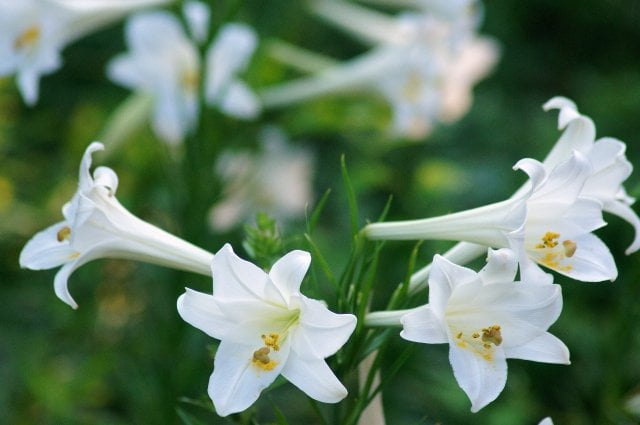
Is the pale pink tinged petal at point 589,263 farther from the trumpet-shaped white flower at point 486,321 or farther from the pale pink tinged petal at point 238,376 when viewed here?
the pale pink tinged petal at point 238,376

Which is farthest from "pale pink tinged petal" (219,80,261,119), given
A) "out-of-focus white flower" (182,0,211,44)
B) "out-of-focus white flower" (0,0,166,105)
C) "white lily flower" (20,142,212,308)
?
"white lily flower" (20,142,212,308)

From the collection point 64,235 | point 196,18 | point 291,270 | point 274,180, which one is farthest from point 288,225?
point 291,270

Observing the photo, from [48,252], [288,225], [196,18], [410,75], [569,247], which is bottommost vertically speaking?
[288,225]

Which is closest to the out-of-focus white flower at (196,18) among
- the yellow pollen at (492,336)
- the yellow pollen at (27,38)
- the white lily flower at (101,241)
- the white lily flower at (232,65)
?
the white lily flower at (232,65)

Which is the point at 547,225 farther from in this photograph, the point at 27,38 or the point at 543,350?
the point at 27,38

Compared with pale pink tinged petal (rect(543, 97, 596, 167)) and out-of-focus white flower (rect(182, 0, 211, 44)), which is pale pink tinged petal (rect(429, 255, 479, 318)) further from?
out-of-focus white flower (rect(182, 0, 211, 44))
